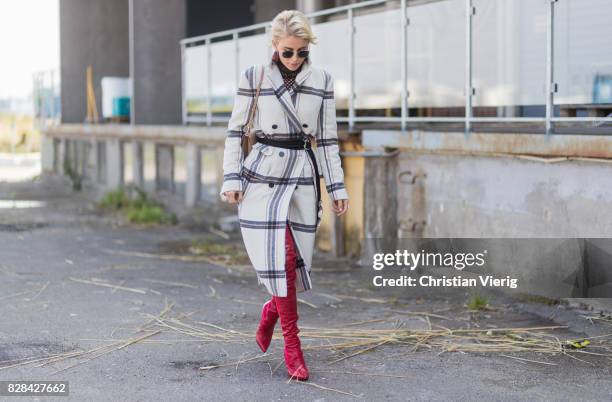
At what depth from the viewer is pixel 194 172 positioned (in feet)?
44.8

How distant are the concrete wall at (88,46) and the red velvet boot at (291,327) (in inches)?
637

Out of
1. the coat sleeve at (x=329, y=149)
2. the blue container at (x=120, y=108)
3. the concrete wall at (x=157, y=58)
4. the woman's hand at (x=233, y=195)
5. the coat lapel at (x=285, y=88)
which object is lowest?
the woman's hand at (x=233, y=195)

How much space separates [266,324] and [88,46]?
55.6 ft

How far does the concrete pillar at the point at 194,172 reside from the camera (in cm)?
1357

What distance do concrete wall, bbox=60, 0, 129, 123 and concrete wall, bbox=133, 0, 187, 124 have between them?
4.73m

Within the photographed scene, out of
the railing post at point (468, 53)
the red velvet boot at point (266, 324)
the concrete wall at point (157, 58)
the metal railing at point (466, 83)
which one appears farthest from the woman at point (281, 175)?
the concrete wall at point (157, 58)

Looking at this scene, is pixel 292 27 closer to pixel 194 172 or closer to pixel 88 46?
pixel 194 172

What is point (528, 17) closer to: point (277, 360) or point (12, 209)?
point (277, 360)

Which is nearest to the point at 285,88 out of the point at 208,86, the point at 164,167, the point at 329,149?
the point at 329,149

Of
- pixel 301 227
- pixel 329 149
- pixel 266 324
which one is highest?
pixel 329 149

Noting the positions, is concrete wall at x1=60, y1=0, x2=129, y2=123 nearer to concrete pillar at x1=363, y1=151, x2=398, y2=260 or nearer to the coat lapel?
concrete pillar at x1=363, y1=151, x2=398, y2=260

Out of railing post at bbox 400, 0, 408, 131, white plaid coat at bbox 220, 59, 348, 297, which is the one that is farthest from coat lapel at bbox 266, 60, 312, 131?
railing post at bbox 400, 0, 408, 131

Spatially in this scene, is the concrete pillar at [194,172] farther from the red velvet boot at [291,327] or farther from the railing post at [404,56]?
the red velvet boot at [291,327]

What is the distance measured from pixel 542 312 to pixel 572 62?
1800 mm
